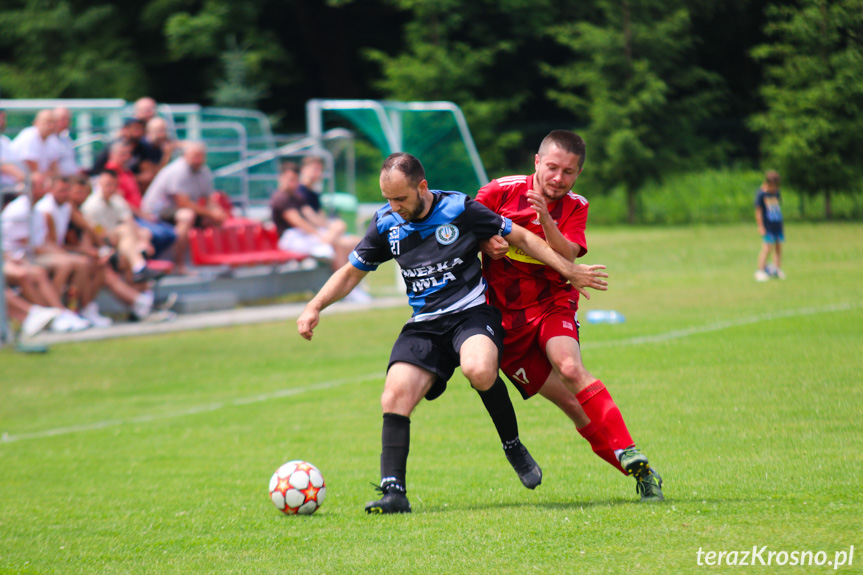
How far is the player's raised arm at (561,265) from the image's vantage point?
4.90 meters

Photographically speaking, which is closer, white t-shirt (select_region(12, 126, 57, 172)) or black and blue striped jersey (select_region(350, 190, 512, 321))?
black and blue striped jersey (select_region(350, 190, 512, 321))

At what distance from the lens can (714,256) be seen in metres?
20.3

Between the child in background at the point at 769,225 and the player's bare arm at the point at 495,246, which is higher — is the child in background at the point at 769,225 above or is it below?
below

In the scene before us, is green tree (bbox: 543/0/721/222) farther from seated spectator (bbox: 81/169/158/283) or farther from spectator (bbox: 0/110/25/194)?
spectator (bbox: 0/110/25/194)

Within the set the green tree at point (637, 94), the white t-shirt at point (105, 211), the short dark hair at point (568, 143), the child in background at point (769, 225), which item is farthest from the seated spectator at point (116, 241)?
the green tree at point (637, 94)

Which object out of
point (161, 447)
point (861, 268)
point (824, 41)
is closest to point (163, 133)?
point (161, 447)

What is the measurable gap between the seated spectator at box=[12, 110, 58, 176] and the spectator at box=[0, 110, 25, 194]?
0.40 ft

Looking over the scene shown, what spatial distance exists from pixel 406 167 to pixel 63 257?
9.23 metres

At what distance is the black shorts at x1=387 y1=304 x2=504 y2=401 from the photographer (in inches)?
196

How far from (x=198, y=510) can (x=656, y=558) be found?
290 centimetres

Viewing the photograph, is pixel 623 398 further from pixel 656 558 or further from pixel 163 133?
pixel 163 133

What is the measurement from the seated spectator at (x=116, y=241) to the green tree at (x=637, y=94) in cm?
1908

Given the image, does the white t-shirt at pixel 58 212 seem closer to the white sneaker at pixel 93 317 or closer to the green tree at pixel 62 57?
the white sneaker at pixel 93 317

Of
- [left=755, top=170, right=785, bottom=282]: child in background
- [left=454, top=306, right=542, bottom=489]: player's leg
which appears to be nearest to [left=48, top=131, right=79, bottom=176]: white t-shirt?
[left=454, top=306, right=542, bottom=489]: player's leg
